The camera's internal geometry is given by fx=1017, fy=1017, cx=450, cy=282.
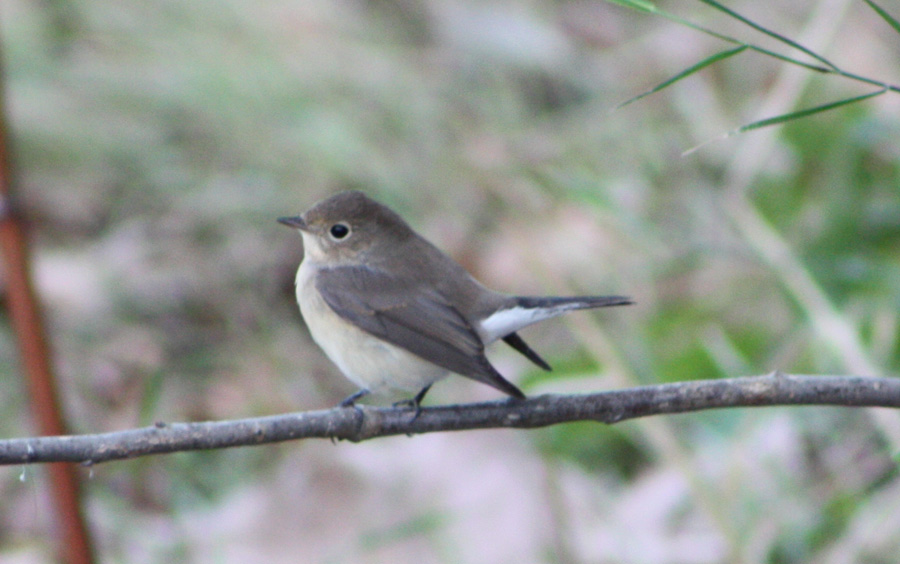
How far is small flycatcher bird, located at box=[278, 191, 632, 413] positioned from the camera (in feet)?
10.1

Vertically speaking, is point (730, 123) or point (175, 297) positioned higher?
point (730, 123)

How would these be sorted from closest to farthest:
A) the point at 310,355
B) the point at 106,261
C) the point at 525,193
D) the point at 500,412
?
the point at 500,412, the point at 310,355, the point at 106,261, the point at 525,193

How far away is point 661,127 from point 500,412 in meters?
5.56

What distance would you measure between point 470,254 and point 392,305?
3570 millimetres

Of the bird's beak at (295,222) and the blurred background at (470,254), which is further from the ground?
the bird's beak at (295,222)

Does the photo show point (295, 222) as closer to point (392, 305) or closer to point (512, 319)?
point (392, 305)

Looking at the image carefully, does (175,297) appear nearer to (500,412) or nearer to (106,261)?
(106,261)

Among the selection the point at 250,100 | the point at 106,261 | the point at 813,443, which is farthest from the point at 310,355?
the point at 813,443

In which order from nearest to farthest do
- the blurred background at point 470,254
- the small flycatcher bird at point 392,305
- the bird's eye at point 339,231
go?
1. the small flycatcher bird at point 392,305
2. the bird's eye at point 339,231
3. the blurred background at point 470,254

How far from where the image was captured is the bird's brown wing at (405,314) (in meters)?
3.01

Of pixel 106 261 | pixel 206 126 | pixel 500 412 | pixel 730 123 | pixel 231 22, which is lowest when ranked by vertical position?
pixel 106 261

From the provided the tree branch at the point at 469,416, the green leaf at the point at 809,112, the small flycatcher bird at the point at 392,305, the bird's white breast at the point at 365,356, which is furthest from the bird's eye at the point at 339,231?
the green leaf at the point at 809,112

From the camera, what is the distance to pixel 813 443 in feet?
14.5

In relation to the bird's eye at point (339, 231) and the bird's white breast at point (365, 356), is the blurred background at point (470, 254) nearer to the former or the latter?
the bird's white breast at point (365, 356)
